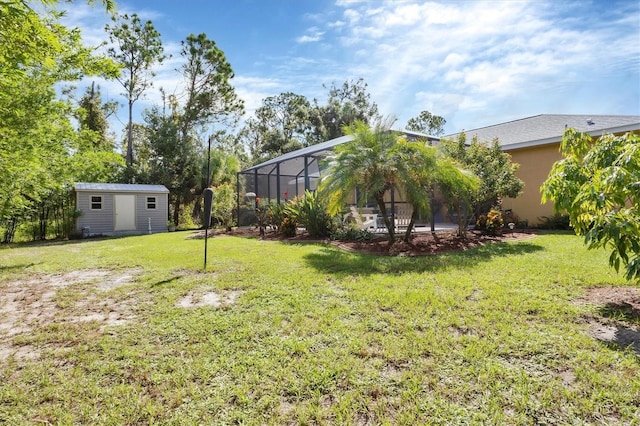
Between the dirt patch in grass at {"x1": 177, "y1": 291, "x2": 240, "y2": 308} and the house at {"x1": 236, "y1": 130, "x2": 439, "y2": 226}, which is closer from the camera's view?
the dirt patch in grass at {"x1": 177, "y1": 291, "x2": 240, "y2": 308}

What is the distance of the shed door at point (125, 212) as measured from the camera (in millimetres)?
16547

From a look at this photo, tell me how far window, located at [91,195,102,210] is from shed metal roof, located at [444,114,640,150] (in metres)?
18.1

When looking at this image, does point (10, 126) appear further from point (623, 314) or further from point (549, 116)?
point (549, 116)

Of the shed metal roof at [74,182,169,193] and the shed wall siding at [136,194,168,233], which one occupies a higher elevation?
the shed metal roof at [74,182,169,193]

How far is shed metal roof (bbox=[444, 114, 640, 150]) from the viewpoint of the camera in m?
10.3

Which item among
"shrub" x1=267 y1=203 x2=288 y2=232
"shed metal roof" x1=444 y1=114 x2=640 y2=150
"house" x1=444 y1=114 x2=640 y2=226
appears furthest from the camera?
"shrub" x1=267 y1=203 x2=288 y2=232

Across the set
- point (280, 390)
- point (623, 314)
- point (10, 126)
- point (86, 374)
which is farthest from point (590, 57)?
point (10, 126)

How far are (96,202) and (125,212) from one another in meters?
1.36

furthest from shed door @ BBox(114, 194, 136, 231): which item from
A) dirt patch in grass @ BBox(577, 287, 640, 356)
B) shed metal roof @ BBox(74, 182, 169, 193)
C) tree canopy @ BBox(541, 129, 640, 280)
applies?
dirt patch in grass @ BBox(577, 287, 640, 356)

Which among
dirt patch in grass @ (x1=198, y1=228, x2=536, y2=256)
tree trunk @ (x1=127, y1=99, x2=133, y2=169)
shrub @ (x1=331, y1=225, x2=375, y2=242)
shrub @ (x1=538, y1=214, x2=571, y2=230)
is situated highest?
tree trunk @ (x1=127, y1=99, x2=133, y2=169)

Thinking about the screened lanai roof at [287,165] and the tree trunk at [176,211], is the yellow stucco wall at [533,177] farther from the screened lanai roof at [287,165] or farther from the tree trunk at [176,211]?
the tree trunk at [176,211]

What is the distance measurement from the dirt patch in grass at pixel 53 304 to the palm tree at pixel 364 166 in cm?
485

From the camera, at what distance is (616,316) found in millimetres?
3451

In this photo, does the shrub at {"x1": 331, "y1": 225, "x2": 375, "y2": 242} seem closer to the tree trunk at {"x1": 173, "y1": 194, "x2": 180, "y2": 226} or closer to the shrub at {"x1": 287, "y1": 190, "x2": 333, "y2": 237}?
the shrub at {"x1": 287, "y1": 190, "x2": 333, "y2": 237}
